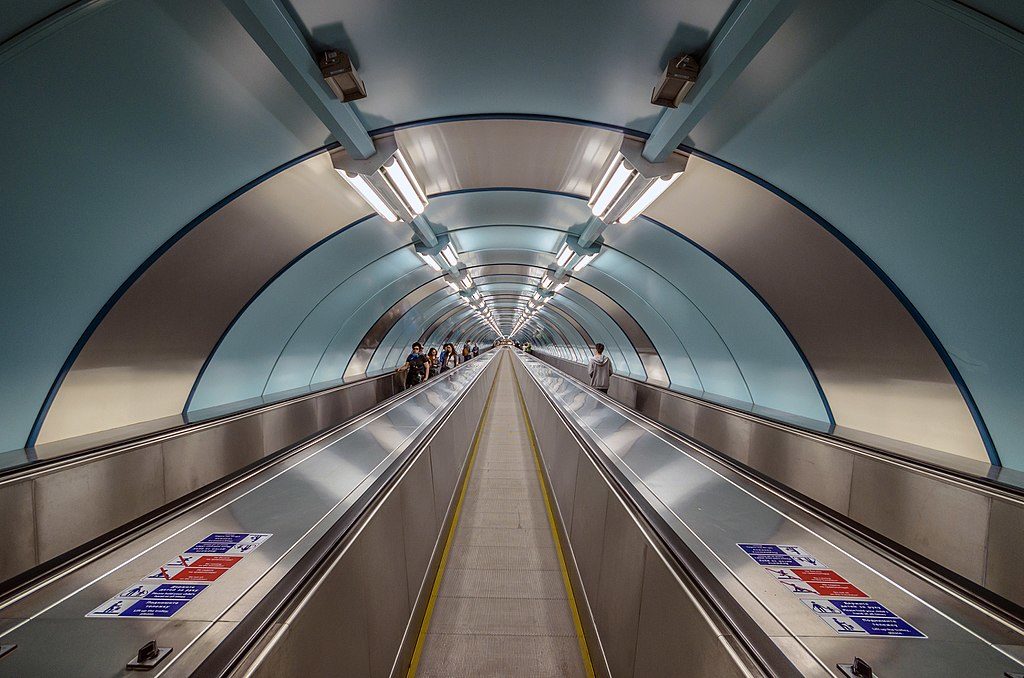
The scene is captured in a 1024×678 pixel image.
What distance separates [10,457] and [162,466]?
987 millimetres

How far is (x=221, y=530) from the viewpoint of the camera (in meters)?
2.05

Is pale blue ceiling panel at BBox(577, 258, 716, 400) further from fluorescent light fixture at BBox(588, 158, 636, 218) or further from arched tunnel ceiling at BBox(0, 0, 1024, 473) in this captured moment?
fluorescent light fixture at BBox(588, 158, 636, 218)

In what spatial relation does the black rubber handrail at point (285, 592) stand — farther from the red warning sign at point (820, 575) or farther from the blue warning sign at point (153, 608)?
the red warning sign at point (820, 575)

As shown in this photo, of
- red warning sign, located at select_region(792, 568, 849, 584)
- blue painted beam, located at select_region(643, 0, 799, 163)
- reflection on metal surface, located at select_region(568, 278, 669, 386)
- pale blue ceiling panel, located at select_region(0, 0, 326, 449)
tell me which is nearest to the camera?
red warning sign, located at select_region(792, 568, 849, 584)

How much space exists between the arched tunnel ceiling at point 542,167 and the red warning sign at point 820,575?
103 inches

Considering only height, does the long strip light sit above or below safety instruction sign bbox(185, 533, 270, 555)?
above

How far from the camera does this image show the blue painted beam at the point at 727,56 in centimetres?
204

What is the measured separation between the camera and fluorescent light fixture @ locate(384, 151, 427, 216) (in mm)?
3768

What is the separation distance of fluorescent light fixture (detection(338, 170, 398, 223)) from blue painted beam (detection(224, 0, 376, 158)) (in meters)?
0.41

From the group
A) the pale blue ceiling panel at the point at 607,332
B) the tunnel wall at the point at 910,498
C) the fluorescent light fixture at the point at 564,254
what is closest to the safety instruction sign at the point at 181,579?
the tunnel wall at the point at 910,498

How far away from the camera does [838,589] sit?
5.43 feet

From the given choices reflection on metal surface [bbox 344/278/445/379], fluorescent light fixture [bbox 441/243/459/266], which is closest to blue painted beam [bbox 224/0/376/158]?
fluorescent light fixture [bbox 441/243/459/266]

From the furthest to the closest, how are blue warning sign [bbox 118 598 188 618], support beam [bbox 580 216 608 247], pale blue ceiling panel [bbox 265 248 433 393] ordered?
1. pale blue ceiling panel [bbox 265 248 433 393]
2. support beam [bbox 580 216 608 247]
3. blue warning sign [bbox 118 598 188 618]

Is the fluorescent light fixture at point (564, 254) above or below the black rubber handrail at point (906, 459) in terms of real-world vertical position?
above
